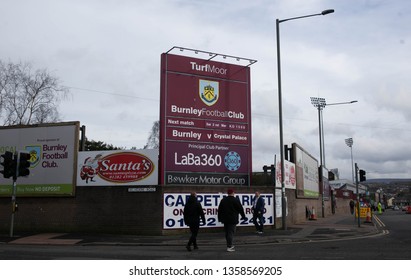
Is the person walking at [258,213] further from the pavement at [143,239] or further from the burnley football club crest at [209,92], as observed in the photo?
the burnley football club crest at [209,92]

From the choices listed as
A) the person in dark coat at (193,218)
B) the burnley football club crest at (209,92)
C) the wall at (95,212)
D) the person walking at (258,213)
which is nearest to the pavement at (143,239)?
the wall at (95,212)

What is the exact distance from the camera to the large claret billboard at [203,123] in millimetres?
18047

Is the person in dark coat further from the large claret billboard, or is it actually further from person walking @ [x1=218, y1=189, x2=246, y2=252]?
the large claret billboard

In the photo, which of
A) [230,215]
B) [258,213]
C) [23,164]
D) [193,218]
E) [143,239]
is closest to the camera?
[230,215]

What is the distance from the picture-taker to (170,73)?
18.5 m

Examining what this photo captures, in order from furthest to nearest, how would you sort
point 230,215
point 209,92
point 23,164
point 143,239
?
point 209,92
point 23,164
point 143,239
point 230,215

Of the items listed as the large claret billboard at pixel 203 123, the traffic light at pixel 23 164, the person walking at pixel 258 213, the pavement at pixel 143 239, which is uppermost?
the large claret billboard at pixel 203 123

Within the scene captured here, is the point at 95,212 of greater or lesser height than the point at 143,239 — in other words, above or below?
above

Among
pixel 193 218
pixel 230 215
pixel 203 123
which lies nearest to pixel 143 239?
pixel 193 218

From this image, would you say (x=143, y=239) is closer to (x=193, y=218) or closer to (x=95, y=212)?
(x=95, y=212)

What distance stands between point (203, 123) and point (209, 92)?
153 centimetres

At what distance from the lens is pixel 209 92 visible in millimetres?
19250
